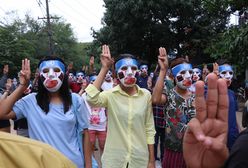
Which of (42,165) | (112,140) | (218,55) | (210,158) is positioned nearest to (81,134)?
(112,140)

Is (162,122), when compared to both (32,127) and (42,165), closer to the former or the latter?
(32,127)

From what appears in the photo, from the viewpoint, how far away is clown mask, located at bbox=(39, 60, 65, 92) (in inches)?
169

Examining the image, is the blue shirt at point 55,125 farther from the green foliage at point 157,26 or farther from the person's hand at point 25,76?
the green foliage at point 157,26

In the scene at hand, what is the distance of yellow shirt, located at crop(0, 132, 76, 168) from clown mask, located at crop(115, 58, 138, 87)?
9.59ft

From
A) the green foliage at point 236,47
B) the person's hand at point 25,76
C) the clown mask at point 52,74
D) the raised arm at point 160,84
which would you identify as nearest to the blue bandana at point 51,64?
the clown mask at point 52,74

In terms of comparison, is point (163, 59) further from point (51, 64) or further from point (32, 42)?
point (32, 42)

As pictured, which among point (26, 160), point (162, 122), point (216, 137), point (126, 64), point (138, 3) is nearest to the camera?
point (26, 160)

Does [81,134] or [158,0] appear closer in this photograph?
[81,134]

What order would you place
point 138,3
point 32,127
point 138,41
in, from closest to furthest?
point 32,127 < point 138,3 < point 138,41

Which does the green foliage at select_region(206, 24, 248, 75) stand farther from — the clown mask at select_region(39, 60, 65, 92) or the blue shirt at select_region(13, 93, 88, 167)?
the blue shirt at select_region(13, 93, 88, 167)

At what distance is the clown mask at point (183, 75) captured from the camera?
483 cm

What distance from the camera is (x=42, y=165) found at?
5.27 ft

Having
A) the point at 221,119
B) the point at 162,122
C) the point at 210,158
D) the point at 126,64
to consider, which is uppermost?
the point at 126,64

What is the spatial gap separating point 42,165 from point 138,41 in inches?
957
